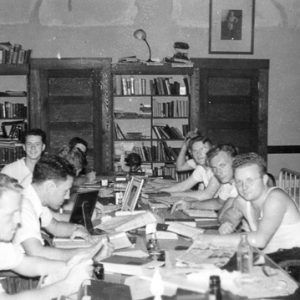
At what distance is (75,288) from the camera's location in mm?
2297

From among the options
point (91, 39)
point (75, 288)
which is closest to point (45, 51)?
point (91, 39)

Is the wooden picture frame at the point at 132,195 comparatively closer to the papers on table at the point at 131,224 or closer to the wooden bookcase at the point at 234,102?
the papers on table at the point at 131,224

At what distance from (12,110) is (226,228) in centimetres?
539

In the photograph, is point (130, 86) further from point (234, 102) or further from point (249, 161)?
point (249, 161)

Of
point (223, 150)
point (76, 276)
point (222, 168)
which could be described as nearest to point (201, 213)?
point (222, 168)

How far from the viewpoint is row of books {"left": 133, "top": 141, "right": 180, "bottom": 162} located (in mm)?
8453

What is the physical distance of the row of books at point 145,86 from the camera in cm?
832

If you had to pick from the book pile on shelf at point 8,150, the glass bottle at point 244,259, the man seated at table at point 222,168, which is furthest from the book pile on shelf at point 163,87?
the glass bottle at point 244,259

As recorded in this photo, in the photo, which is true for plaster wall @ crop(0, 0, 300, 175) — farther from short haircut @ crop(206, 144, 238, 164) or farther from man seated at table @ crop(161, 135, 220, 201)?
short haircut @ crop(206, 144, 238, 164)

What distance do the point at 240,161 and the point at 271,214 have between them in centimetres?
Answer: 36

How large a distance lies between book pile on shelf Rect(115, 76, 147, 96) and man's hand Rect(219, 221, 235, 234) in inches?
194

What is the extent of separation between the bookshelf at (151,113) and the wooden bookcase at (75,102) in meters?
0.17

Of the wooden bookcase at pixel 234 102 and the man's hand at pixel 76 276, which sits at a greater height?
the wooden bookcase at pixel 234 102

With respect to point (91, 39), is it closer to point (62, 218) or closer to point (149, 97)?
point (149, 97)
